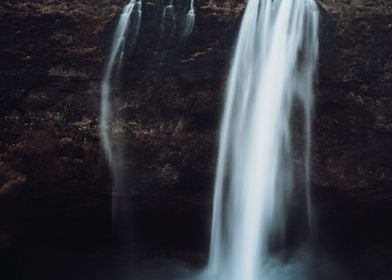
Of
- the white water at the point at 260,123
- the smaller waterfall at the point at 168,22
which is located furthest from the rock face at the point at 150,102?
the white water at the point at 260,123

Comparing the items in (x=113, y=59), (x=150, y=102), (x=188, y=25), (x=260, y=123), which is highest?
(x=188, y=25)

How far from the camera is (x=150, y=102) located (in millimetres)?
8203

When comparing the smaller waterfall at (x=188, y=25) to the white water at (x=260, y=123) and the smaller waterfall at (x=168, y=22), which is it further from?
the white water at (x=260, y=123)

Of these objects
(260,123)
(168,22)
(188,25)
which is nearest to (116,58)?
(168,22)

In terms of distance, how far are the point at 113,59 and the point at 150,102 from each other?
0.98 meters

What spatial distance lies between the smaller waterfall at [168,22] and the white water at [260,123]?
1175 mm

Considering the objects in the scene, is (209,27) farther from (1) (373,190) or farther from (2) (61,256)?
(2) (61,256)

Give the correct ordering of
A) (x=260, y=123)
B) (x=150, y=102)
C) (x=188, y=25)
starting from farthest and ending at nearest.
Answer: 1. (x=150, y=102)
2. (x=188, y=25)
3. (x=260, y=123)

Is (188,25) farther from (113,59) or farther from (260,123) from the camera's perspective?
(260,123)

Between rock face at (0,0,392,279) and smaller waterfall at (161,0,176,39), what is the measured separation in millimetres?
87

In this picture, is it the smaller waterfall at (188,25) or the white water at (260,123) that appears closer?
the white water at (260,123)

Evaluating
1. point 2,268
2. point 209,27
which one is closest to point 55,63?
point 209,27

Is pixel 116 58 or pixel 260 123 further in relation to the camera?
pixel 116 58

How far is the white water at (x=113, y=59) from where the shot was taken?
321 inches
